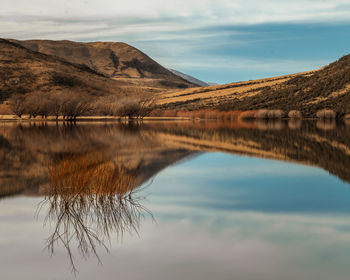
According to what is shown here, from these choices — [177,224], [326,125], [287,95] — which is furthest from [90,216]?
[287,95]

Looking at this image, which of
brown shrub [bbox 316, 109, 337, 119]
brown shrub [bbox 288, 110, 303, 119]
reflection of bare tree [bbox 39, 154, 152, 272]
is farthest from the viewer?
brown shrub [bbox 288, 110, 303, 119]

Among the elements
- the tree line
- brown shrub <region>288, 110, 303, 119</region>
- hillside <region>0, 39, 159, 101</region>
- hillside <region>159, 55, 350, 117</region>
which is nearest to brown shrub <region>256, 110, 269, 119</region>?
brown shrub <region>288, 110, 303, 119</region>

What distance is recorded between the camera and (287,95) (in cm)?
10469

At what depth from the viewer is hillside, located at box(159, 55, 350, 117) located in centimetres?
9406

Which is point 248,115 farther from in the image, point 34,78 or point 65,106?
point 34,78

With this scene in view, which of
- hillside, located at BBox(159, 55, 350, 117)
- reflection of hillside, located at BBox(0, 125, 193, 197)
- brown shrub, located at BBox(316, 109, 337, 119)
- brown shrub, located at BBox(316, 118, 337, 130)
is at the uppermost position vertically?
hillside, located at BBox(159, 55, 350, 117)

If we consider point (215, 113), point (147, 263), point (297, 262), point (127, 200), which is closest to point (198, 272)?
point (147, 263)

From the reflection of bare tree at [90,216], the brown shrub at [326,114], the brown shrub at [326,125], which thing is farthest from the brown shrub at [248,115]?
the reflection of bare tree at [90,216]

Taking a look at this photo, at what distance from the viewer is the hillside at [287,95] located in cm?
9406

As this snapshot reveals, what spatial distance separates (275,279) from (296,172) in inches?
395

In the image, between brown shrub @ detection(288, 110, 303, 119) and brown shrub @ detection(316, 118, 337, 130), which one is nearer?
brown shrub @ detection(316, 118, 337, 130)

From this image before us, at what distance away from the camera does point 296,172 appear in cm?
1502

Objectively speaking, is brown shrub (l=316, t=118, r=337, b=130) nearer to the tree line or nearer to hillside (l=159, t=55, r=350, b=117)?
hillside (l=159, t=55, r=350, b=117)

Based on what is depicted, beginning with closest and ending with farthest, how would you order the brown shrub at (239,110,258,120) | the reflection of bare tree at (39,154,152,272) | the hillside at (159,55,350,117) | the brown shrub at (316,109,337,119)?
1. the reflection of bare tree at (39,154,152,272)
2. the brown shrub at (316,109,337,119)
3. the brown shrub at (239,110,258,120)
4. the hillside at (159,55,350,117)
